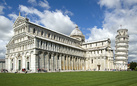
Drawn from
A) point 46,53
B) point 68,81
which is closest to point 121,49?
point 46,53

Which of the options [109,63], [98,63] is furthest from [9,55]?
[109,63]

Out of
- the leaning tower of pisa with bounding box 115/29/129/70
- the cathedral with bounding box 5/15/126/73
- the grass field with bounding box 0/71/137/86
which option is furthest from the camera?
the leaning tower of pisa with bounding box 115/29/129/70

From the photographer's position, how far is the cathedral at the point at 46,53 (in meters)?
43.1

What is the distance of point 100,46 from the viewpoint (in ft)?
226

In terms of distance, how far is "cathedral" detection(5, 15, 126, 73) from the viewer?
43.1m

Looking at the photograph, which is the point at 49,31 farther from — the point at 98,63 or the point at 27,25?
the point at 98,63

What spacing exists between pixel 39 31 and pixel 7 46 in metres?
15.1

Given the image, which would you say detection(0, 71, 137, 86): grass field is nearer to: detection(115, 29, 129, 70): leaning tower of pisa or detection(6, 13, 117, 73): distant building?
detection(6, 13, 117, 73): distant building

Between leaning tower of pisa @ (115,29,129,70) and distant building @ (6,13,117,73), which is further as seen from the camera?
leaning tower of pisa @ (115,29,129,70)

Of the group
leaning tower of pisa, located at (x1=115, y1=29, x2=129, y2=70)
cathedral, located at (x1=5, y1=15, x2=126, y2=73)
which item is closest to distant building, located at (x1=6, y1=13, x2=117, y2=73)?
cathedral, located at (x1=5, y1=15, x2=126, y2=73)

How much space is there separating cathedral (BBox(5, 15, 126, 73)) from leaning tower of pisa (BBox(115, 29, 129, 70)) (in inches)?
426

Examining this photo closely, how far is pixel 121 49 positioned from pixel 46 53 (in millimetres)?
48463

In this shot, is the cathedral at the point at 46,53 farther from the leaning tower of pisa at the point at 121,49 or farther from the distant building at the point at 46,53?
the leaning tower of pisa at the point at 121,49

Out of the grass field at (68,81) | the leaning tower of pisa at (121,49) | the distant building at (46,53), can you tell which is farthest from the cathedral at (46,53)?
the grass field at (68,81)
